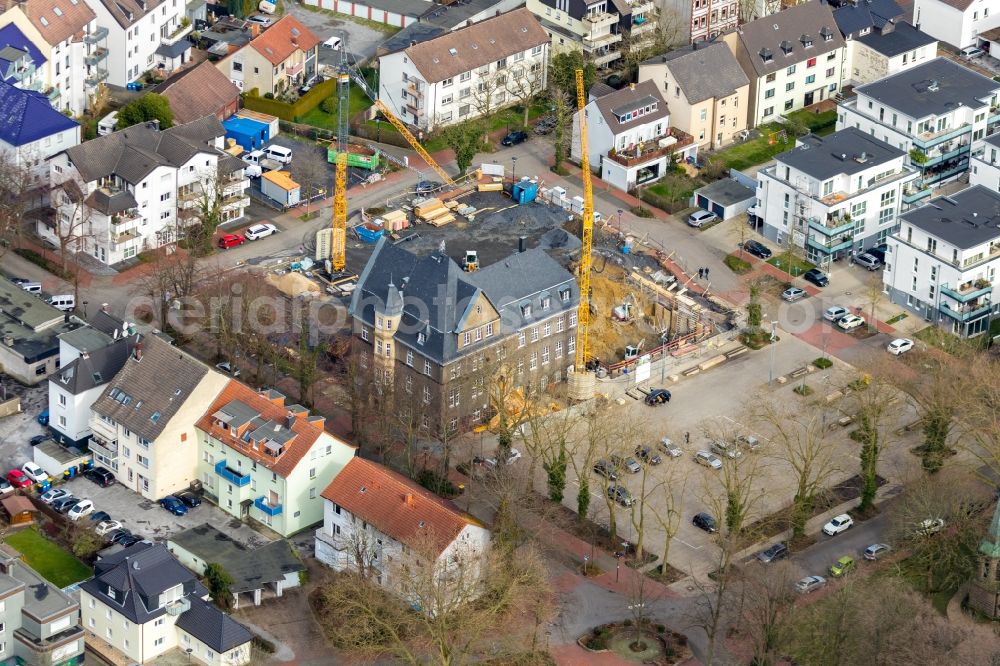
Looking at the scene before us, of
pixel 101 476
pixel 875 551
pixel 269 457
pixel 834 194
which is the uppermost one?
pixel 269 457

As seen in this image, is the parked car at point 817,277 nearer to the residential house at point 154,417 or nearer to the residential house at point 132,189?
the residential house at point 132,189

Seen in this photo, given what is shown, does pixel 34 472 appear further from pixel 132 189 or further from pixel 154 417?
pixel 132 189

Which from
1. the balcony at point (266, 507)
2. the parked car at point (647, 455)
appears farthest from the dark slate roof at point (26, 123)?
the parked car at point (647, 455)

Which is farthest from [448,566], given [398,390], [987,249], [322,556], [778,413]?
[987,249]

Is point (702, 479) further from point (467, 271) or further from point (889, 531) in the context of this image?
point (467, 271)

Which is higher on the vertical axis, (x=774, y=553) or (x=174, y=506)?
(x=174, y=506)

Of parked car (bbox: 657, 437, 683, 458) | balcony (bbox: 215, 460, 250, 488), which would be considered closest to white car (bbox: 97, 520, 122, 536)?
balcony (bbox: 215, 460, 250, 488)

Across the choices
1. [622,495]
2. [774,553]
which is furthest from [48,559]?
[774,553]
